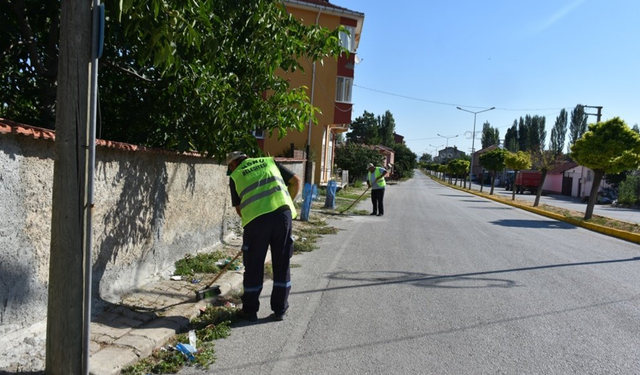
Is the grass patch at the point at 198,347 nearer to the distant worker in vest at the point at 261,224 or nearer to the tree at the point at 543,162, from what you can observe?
the distant worker in vest at the point at 261,224

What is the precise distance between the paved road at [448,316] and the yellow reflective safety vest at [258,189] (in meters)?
1.13

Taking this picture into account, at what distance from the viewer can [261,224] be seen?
4.86 m

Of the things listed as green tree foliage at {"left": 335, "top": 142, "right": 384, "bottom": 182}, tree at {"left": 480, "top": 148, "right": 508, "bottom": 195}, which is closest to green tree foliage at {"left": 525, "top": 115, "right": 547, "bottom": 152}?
tree at {"left": 480, "top": 148, "right": 508, "bottom": 195}

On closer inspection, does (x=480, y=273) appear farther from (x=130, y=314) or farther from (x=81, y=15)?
(x=81, y=15)

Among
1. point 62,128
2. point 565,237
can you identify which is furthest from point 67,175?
point 565,237

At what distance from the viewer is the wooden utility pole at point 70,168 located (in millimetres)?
3154

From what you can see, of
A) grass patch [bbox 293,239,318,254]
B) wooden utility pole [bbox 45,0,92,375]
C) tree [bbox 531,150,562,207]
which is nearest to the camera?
wooden utility pole [bbox 45,0,92,375]

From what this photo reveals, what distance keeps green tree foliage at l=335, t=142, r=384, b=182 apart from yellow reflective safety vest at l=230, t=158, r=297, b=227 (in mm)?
34680

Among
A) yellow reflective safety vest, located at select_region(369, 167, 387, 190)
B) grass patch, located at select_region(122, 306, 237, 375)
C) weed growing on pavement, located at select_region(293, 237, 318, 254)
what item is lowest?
weed growing on pavement, located at select_region(293, 237, 318, 254)

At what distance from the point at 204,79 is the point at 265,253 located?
2.31 metres

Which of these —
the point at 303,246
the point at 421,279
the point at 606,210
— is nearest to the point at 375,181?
the point at 303,246

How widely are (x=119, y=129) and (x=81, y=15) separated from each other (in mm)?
4116

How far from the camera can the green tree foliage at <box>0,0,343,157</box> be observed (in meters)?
6.08

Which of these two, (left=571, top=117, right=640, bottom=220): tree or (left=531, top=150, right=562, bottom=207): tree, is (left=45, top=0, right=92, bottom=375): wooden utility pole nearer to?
(left=571, top=117, right=640, bottom=220): tree
